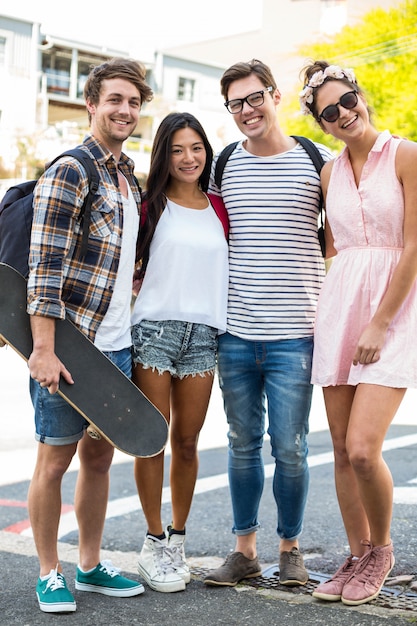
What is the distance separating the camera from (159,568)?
3684 mm

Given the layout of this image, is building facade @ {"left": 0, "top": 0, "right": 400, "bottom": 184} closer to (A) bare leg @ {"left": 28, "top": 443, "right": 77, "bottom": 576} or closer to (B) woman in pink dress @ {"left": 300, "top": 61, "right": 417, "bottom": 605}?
(B) woman in pink dress @ {"left": 300, "top": 61, "right": 417, "bottom": 605}

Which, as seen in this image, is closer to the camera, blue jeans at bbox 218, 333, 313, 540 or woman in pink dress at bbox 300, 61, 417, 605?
woman in pink dress at bbox 300, 61, 417, 605

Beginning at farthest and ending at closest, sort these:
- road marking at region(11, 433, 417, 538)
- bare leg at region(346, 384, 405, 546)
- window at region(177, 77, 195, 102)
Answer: window at region(177, 77, 195, 102), road marking at region(11, 433, 417, 538), bare leg at region(346, 384, 405, 546)

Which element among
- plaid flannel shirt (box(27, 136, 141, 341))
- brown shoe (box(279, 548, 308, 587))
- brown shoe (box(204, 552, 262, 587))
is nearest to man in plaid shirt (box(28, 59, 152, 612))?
plaid flannel shirt (box(27, 136, 141, 341))

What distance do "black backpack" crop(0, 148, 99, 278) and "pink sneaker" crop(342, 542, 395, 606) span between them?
1775 millimetres

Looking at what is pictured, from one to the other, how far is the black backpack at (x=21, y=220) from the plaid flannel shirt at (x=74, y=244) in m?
0.04

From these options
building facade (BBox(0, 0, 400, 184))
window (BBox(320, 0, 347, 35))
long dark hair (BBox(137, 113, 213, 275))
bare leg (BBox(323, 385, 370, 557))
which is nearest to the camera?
bare leg (BBox(323, 385, 370, 557))

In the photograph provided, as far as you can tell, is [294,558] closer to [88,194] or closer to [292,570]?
[292,570]

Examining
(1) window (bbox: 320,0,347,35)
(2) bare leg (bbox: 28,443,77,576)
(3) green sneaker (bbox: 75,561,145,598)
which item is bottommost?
(3) green sneaker (bbox: 75,561,145,598)

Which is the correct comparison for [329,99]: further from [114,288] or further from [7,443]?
[7,443]

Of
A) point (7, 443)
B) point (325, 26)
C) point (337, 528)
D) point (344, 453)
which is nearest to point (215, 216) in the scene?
point (344, 453)

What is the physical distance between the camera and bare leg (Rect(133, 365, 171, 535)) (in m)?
3.62

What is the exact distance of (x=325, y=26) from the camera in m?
38.5

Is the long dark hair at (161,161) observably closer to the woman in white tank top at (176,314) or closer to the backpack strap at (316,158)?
the woman in white tank top at (176,314)
